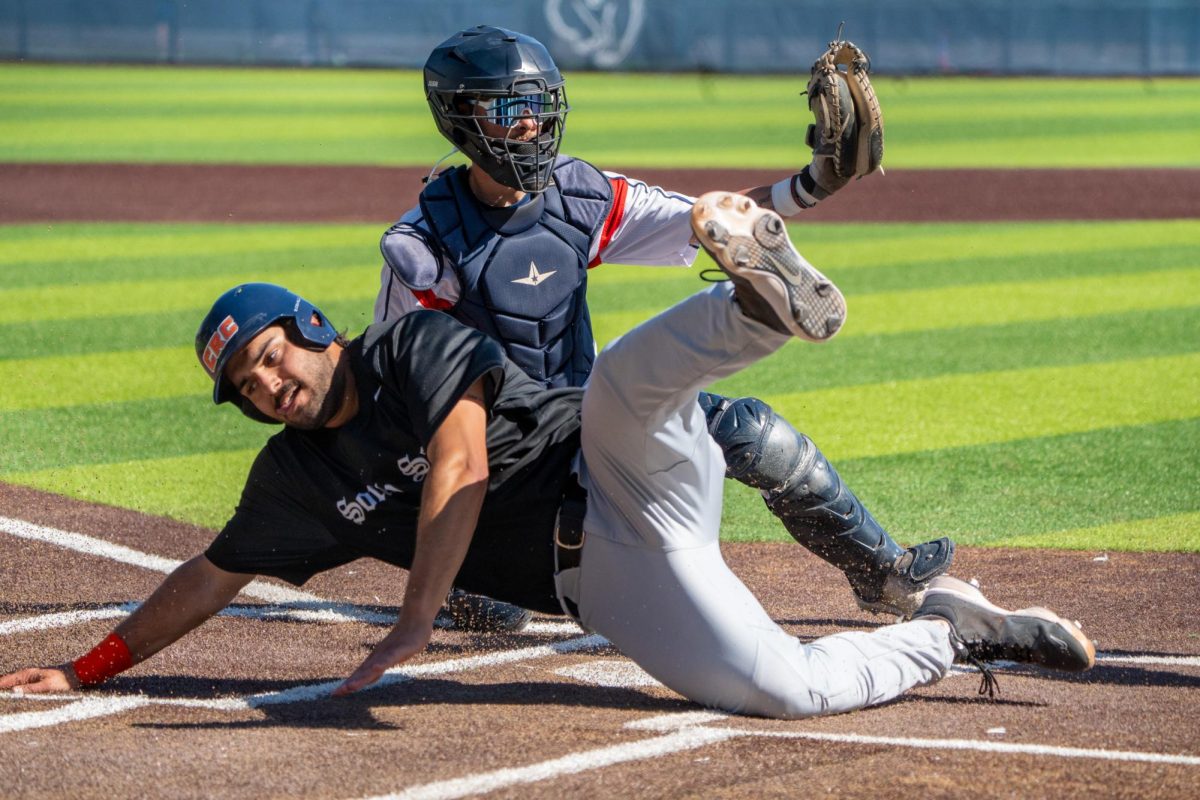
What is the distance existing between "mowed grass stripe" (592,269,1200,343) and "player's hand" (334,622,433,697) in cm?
655

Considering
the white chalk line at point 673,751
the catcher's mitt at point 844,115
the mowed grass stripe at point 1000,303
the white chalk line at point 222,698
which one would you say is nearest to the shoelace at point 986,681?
the white chalk line at point 673,751

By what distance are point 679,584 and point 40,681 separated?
1726mm

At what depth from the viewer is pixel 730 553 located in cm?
607

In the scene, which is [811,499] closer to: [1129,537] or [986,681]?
[986,681]

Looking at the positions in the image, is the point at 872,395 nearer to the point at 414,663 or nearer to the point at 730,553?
the point at 730,553

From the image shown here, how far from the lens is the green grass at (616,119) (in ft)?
74.2

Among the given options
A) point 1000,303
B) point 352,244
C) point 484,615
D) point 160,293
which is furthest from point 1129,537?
point 352,244

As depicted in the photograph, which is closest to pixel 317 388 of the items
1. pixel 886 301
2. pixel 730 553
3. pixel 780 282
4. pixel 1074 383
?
pixel 780 282

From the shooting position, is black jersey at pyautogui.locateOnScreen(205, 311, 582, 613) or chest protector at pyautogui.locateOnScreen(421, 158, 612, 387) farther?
chest protector at pyautogui.locateOnScreen(421, 158, 612, 387)

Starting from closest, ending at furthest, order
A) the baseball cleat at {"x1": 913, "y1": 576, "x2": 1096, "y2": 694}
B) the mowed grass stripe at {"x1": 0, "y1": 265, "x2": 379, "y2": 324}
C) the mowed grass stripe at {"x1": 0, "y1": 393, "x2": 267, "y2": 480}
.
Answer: the baseball cleat at {"x1": 913, "y1": 576, "x2": 1096, "y2": 694}, the mowed grass stripe at {"x1": 0, "y1": 393, "x2": 267, "y2": 480}, the mowed grass stripe at {"x1": 0, "y1": 265, "x2": 379, "y2": 324}

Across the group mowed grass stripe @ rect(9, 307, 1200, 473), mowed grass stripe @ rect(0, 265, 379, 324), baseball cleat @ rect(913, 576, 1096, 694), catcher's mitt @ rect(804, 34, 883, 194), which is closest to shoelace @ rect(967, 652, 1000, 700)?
baseball cleat @ rect(913, 576, 1096, 694)

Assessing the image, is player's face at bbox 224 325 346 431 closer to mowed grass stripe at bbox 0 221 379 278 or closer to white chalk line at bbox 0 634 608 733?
white chalk line at bbox 0 634 608 733

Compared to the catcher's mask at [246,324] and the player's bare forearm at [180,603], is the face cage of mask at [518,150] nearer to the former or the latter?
the catcher's mask at [246,324]

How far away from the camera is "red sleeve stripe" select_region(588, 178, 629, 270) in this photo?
5258 mm
